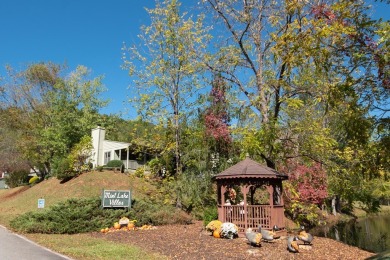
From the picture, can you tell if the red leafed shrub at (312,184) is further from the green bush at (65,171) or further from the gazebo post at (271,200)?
the green bush at (65,171)

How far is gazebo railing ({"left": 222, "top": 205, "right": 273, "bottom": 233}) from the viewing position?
15.0 metres

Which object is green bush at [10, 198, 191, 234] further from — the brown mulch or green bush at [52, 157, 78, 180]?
green bush at [52, 157, 78, 180]

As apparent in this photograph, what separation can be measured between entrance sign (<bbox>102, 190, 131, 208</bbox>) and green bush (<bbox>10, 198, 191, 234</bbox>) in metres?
0.25

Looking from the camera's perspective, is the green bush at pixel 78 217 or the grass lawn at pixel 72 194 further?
the green bush at pixel 78 217

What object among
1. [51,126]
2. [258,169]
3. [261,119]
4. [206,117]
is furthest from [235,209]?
[51,126]

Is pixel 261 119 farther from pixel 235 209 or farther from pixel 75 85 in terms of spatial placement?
pixel 75 85

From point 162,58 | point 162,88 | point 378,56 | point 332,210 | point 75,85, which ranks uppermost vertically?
point 75,85

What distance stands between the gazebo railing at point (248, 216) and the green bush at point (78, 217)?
154 inches

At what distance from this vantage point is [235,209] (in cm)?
1585

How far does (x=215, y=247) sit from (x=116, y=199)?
686 cm

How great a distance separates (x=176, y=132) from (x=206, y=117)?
238cm

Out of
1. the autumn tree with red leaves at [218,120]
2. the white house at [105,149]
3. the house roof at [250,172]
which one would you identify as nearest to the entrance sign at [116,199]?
the house roof at [250,172]

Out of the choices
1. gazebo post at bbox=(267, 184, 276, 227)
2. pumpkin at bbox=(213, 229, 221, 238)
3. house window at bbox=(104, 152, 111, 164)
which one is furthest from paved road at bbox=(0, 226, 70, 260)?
house window at bbox=(104, 152, 111, 164)

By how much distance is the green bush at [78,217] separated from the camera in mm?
15204
